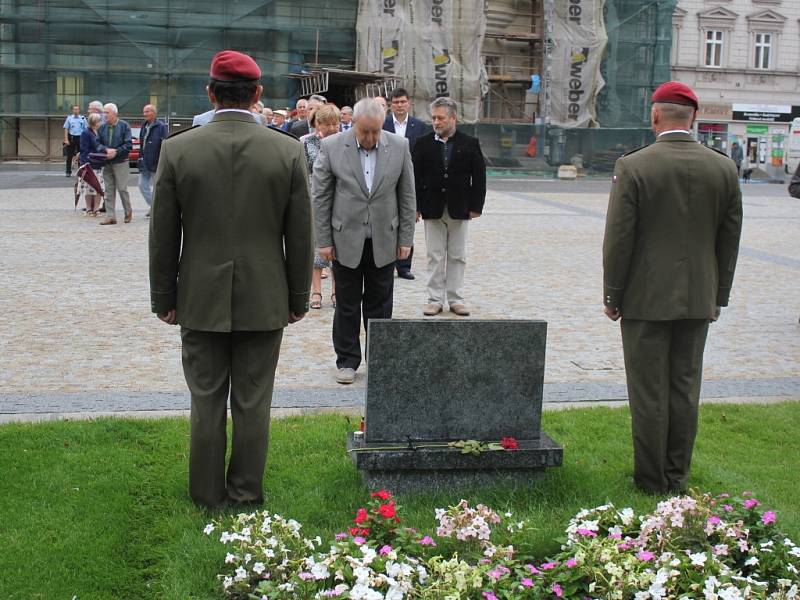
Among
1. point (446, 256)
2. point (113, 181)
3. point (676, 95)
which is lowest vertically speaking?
point (446, 256)

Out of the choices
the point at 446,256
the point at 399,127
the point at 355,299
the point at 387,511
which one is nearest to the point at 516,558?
the point at 387,511

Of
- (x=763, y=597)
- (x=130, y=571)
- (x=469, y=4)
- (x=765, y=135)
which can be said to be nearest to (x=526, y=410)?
(x=763, y=597)

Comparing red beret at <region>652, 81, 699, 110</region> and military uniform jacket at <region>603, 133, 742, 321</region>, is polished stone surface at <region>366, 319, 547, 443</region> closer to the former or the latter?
military uniform jacket at <region>603, 133, 742, 321</region>

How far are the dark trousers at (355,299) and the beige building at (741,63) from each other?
4746cm

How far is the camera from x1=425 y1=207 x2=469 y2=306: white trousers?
974 cm

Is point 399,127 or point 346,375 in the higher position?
point 399,127

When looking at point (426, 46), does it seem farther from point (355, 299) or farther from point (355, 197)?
point (355, 299)

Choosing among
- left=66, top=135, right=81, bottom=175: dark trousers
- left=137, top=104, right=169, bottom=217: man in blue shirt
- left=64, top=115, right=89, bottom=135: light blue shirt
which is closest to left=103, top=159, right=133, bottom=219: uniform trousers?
left=137, top=104, right=169, bottom=217: man in blue shirt

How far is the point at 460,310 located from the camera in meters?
9.70

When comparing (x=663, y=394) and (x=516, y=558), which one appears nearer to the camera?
(x=516, y=558)

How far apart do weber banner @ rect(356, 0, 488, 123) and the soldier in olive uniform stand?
33.8 meters

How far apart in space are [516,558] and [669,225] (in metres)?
1.78

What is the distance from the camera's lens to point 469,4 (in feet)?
130

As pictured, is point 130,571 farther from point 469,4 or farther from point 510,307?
point 469,4
